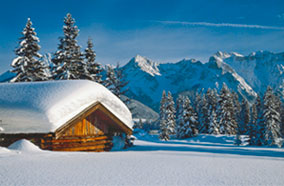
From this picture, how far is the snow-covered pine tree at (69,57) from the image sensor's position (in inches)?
869

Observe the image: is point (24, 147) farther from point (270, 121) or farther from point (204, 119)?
point (204, 119)

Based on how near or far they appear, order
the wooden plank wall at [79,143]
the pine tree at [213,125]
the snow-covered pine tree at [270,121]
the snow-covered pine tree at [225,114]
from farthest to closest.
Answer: the snow-covered pine tree at [225,114] < the pine tree at [213,125] < the snow-covered pine tree at [270,121] < the wooden plank wall at [79,143]

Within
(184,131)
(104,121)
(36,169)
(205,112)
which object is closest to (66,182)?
(36,169)

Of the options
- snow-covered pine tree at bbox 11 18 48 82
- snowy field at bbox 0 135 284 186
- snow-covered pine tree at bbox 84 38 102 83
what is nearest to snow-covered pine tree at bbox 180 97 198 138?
snow-covered pine tree at bbox 84 38 102 83

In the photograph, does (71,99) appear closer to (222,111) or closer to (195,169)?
(195,169)

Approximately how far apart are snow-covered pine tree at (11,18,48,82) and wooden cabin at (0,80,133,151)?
11774 mm

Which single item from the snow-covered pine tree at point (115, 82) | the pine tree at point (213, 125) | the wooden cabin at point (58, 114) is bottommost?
the pine tree at point (213, 125)

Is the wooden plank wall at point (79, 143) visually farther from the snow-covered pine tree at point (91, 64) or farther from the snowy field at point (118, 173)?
the snow-covered pine tree at point (91, 64)

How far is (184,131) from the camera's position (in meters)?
50.0

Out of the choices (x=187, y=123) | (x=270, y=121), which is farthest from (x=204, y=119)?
(x=270, y=121)

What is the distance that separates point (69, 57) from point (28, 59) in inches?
153

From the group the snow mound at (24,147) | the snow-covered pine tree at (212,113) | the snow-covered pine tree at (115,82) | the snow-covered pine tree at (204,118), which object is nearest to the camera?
the snow mound at (24,147)

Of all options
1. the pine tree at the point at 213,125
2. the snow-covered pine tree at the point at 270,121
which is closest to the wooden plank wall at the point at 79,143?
the snow-covered pine tree at the point at 270,121

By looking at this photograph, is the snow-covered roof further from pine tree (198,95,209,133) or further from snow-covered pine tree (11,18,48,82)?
pine tree (198,95,209,133)
